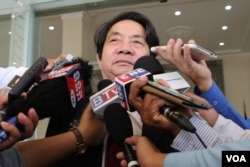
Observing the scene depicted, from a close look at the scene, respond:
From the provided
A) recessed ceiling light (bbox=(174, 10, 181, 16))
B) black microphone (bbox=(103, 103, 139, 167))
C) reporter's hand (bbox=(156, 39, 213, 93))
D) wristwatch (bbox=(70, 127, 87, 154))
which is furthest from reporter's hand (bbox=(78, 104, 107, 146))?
recessed ceiling light (bbox=(174, 10, 181, 16))

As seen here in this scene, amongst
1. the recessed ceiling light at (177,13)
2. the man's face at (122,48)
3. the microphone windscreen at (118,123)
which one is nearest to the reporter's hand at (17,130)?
the microphone windscreen at (118,123)

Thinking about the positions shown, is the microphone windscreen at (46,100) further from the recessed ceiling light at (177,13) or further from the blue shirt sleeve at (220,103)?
the recessed ceiling light at (177,13)

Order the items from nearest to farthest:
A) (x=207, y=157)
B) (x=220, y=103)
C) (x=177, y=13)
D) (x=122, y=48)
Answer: (x=207, y=157)
(x=220, y=103)
(x=122, y=48)
(x=177, y=13)

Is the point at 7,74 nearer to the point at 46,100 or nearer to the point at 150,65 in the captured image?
the point at 46,100

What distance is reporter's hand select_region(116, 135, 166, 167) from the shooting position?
630 mm

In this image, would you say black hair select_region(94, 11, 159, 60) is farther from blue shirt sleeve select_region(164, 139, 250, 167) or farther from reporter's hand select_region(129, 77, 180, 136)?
blue shirt sleeve select_region(164, 139, 250, 167)

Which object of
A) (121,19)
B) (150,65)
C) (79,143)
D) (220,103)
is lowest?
(79,143)

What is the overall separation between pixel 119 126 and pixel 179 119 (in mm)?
176

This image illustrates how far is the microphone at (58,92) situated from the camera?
31.9 inches

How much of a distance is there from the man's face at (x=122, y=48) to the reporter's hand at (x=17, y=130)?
1.30 ft

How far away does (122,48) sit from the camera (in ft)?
3.71

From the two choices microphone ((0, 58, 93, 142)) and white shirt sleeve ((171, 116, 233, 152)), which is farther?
microphone ((0, 58, 93, 142))

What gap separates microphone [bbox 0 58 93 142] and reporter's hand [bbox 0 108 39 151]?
0.03 meters

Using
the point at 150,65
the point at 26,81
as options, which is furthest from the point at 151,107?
the point at 26,81
